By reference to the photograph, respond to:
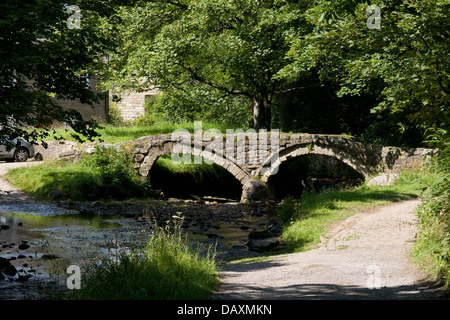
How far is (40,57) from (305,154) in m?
12.9

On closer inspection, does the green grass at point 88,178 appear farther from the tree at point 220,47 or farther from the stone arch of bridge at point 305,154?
the stone arch of bridge at point 305,154

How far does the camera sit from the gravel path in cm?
572

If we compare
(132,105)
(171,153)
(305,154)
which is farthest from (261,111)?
(132,105)

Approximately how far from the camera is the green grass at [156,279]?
5340 millimetres

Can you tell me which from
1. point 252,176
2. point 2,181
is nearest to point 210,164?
point 252,176

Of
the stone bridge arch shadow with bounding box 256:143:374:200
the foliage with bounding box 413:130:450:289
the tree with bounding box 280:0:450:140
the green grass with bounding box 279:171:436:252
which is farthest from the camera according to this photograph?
the stone bridge arch shadow with bounding box 256:143:374:200

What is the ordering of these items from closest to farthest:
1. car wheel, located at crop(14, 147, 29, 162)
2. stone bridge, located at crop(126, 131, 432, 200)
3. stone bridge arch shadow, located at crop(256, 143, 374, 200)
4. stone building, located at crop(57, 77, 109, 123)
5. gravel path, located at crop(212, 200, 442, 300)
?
gravel path, located at crop(212, 200, 442, 300) → stone bridge arch shadow, located at crop(256, 143, 374, 200) → stone bridge, located at crop(126, 131, 432, 200) → car wheel, located at crop(14, 147, 29, 162) → stone building, located at crop(57, 77, 109, 123)

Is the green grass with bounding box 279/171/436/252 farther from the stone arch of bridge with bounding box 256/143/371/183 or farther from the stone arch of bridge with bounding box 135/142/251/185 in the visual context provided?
the stone arch of bridge with bounding box 135/142/251/185

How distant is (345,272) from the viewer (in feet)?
22.5

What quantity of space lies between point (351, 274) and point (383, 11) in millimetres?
8915

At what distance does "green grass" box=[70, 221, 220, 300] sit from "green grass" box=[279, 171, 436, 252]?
12.9ft

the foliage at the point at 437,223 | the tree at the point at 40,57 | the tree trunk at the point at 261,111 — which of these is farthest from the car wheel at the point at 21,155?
the foliage at the point at 437,223

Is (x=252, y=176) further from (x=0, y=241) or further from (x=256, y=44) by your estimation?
(x=0, y=241)

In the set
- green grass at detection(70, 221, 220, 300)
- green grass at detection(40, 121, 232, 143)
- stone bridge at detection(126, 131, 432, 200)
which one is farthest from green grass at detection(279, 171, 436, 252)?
green grass at detection(40, 121, 232, 143)
